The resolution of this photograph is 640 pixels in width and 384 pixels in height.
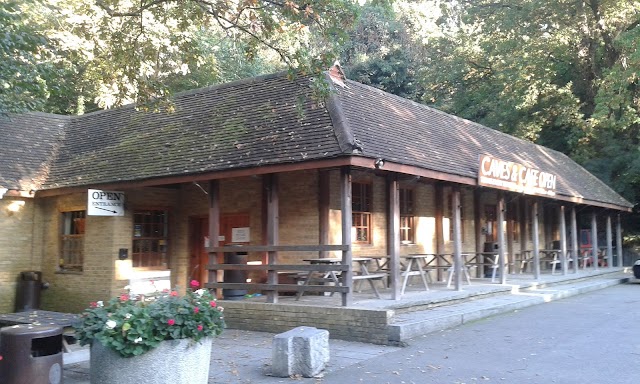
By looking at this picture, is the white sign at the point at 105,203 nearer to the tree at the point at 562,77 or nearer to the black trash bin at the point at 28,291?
the black trash bin at the point at 28,291

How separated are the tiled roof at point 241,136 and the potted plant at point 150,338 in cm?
456

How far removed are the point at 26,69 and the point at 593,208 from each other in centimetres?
2115

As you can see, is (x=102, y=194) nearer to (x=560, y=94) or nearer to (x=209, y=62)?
(x=209, y=62)

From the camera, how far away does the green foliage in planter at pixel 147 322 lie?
20.1 feet

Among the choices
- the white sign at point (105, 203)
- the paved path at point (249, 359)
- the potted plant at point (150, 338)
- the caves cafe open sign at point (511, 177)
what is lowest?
the paved path at point (249, 359)

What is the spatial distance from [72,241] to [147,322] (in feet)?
34.9

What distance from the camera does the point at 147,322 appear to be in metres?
6.18

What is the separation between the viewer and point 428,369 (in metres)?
7.83

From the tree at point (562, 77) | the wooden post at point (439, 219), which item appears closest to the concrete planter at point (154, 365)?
the wooden post at point (439, 219)

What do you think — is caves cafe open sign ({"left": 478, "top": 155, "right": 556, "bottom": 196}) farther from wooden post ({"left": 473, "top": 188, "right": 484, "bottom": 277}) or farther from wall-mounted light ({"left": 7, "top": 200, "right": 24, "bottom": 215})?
wall-mounted light ({"left": 7, "top": 200, "right": 24, "bottom": 215})

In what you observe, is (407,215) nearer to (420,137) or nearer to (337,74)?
(420,137)

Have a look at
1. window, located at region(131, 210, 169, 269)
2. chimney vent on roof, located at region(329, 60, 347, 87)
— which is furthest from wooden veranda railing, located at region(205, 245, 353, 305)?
chimney vent on roof, located at region(329, 60, 347, 87)

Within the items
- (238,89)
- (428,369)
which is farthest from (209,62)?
(428,369)

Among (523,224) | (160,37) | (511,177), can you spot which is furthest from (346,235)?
(523,224)
